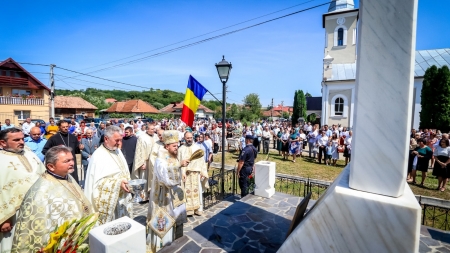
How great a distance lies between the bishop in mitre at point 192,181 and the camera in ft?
17.7

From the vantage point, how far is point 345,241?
77.2 inches

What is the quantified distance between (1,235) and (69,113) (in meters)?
50.1

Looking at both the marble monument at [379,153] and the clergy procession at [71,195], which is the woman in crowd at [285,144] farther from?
the marble monument at [379,153]

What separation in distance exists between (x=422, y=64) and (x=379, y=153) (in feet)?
109

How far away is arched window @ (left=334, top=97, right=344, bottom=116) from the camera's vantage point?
26.0 metres

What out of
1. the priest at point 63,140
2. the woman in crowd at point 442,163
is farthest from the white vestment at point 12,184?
the woman in crowd at point 442,163

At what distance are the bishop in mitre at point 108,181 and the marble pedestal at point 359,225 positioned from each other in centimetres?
256

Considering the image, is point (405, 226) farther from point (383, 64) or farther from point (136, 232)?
point (136, 232)

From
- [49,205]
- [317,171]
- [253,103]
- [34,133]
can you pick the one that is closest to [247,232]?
[49,205]

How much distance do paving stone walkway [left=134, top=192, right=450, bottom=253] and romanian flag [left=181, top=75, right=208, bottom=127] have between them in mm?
2680

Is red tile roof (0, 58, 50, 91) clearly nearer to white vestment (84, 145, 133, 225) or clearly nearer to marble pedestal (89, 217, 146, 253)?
white vestment (84, 145, 133, 225)

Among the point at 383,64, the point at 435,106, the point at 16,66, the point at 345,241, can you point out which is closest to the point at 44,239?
the point at 345,241

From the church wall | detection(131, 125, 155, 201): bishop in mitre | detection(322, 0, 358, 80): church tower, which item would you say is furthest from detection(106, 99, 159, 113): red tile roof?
detection(131, 125, 155, 201): bishop in mitre

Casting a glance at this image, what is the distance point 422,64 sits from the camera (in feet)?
86.0
